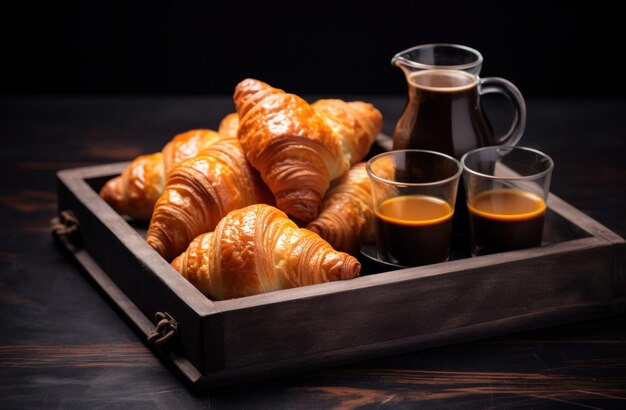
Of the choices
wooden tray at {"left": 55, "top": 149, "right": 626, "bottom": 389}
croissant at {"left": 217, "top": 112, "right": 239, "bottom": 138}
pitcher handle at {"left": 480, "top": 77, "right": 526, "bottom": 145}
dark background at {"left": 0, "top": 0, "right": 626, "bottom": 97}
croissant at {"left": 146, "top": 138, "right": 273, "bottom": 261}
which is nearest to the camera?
wooden tray at {"left": 55, "top": 149, "right": 626, "bottom": 389}

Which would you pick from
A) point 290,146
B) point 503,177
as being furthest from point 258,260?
point 503,177

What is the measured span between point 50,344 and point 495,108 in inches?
61.5

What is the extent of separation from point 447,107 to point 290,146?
280mm

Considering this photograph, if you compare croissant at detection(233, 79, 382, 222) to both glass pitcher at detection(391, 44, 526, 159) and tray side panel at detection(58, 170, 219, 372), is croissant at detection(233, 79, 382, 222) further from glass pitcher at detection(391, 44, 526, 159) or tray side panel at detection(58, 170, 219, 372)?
tray side panel at detection(58, 170, 219, 372)

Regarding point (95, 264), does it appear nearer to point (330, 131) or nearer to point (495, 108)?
point (330, 131)

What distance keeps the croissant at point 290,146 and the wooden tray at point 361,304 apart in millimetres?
242

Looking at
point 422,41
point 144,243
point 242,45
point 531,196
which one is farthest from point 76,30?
point 531,196

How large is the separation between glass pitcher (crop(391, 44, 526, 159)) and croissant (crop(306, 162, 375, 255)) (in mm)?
112

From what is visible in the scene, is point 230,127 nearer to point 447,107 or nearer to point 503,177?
point 447,107

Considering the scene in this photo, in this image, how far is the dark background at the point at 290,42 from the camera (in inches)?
116

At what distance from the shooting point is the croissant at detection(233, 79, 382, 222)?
1821 mm

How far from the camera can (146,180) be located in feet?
6.62

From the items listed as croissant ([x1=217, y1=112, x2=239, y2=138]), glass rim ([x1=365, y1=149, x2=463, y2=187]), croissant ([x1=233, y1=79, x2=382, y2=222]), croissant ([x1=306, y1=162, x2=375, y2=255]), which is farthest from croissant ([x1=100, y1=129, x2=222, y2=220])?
glass rim ([x1=365, y1=149, x2=463, y2=187])

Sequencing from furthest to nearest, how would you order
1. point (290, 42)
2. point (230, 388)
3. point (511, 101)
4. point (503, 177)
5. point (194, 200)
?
point (290, 42), point (511, 101), point (194, 200), point (503, 177), point (230, 388)
